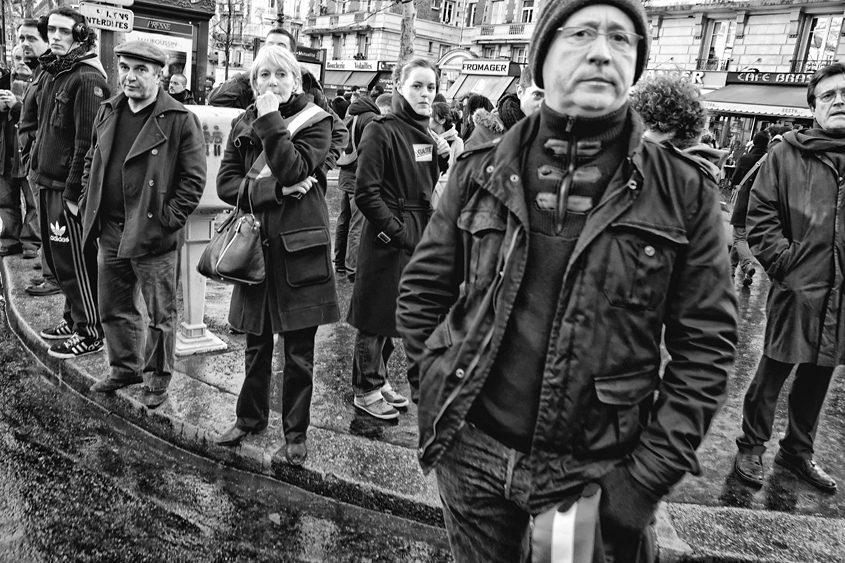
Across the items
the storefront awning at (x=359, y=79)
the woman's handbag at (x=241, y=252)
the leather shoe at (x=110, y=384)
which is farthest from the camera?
the storefront awning at (x=359, y=79)

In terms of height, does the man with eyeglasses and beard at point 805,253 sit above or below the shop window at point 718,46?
below

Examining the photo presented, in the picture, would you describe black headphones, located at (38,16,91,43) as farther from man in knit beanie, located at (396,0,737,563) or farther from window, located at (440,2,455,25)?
window, located at (440,2,455,25)

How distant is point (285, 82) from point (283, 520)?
219cm

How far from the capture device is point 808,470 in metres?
3.91

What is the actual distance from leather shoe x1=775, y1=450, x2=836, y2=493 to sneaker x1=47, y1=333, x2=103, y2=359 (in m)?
4.70

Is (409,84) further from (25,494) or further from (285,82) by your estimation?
(25,494)

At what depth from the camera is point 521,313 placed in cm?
177

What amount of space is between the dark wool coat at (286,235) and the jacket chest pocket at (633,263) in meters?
2.16

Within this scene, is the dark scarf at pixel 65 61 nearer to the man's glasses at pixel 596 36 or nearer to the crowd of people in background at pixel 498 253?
the crowd of people in background at pixel 498 253

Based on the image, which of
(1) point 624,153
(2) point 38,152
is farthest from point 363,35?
(1) point 624,153

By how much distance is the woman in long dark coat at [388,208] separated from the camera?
163 inches

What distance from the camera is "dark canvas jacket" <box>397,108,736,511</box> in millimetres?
1645

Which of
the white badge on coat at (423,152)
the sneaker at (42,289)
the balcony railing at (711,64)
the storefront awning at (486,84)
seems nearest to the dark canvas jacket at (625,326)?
the white badge on coat at (423,152)

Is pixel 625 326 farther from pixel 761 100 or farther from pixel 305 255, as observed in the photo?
pixel 761 100
